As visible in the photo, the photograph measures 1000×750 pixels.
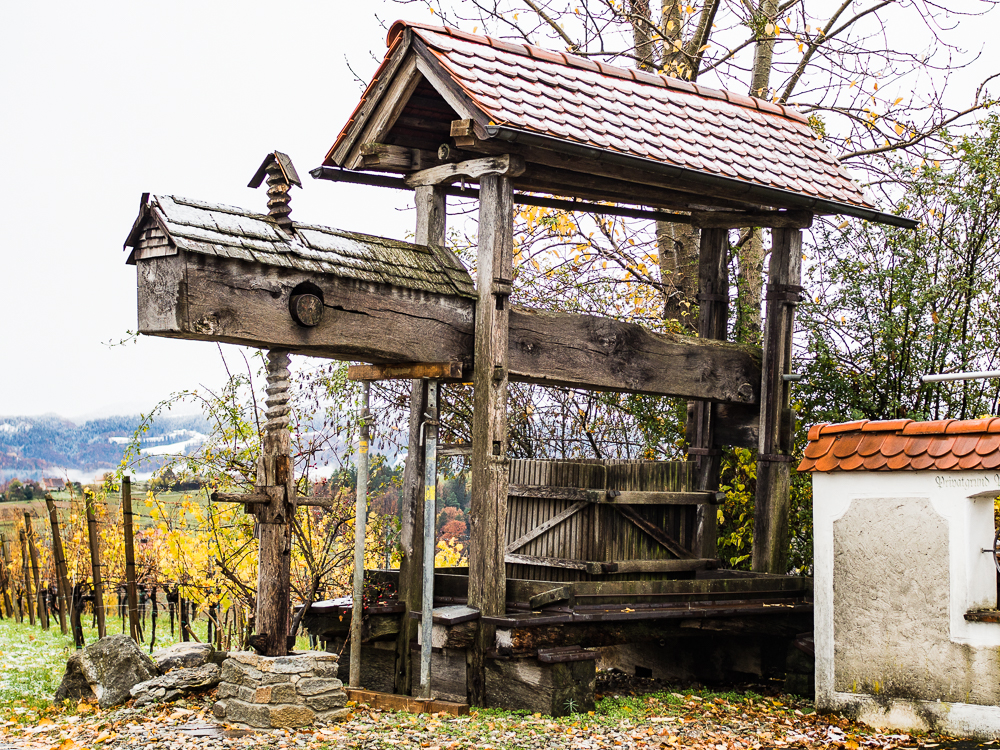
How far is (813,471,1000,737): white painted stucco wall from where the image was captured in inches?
253

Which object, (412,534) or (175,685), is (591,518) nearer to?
(412,534)

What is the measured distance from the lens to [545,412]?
12.4m

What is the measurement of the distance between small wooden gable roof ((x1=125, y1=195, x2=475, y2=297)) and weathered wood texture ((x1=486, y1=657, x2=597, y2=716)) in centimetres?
281

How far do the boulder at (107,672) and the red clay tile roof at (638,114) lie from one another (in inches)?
205

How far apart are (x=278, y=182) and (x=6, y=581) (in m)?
16.7

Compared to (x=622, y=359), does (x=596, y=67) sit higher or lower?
higher

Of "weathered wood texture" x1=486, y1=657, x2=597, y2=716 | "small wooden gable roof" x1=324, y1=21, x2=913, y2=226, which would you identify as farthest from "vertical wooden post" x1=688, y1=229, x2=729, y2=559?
"weathered wood texture" x1=486, y1=657, x2=597, y2=716

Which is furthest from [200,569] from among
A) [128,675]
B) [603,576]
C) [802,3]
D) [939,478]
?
[802,3]

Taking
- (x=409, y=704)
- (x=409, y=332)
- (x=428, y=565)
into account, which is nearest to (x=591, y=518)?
(x=428, y=565)

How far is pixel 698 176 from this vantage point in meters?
7.95

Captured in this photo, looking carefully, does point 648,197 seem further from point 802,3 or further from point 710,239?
point 802,3

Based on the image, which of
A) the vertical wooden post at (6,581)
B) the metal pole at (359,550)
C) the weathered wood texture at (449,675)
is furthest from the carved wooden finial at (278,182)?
the vertical wooden post at (6,581)

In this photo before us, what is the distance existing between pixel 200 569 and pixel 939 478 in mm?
8970

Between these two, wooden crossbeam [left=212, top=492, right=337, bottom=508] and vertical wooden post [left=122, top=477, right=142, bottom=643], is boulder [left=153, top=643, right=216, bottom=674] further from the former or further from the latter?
wooden crossbeam [left=212, top=492, right=337, bottom=508]
